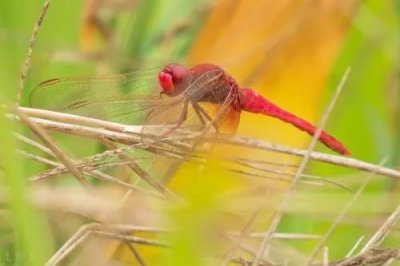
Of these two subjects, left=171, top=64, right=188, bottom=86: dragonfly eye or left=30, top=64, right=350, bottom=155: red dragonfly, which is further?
left=171, top=64, right=188, bottom=86: dragonfly eye

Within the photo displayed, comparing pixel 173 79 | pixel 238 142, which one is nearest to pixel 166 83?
pixel 173 79

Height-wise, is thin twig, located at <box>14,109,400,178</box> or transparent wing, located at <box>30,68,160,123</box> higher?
transparent wing, located at <box>30,68,160,123</box>

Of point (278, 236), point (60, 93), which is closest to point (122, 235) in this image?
point (278, 236)

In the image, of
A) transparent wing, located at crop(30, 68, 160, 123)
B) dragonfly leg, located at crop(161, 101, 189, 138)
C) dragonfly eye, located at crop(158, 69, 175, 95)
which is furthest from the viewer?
dragonfly eye, located at crop(158, 69, 175, 95)

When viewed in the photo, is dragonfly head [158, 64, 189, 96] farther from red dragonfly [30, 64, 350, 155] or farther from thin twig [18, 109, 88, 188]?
thin twig [18, 109, 88, 188]

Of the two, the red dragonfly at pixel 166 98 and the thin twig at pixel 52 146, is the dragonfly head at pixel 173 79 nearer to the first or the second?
the red dragonfly at pixel 166 98

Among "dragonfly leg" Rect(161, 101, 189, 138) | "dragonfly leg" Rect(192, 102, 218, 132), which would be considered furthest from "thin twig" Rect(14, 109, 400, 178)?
"dragonfly leg" Rect(192, 102, 218, 132)
